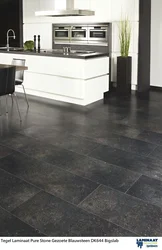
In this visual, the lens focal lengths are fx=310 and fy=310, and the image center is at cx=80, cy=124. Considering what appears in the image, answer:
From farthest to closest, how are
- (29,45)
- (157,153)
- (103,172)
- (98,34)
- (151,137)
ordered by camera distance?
1. (98,34)
2. (29,45)
3. (151,137)
4. (157,153)
5. (103,172)

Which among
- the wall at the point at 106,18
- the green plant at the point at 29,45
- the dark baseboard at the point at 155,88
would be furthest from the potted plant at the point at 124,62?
the green plant at the point at 29,45

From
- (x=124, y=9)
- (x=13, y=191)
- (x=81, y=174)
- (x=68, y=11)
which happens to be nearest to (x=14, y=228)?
(x=13, y=191)

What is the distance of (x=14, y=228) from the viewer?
2193 mm

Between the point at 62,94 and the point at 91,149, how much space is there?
2498 millimetres

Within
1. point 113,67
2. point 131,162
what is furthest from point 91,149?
point 113,67

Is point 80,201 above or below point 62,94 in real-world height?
below

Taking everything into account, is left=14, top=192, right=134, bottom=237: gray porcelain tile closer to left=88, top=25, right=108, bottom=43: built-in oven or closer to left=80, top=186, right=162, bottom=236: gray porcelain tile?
left=80, top=186, right=162, bottom=236: gray porcelain tile

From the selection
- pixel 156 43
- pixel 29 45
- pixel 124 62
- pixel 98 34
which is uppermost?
pixel 98 34

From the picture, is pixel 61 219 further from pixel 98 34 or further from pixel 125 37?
pixel 98 34

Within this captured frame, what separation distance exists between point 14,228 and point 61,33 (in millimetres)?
6470

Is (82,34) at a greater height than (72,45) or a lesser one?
greater

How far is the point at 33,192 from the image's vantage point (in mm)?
2711

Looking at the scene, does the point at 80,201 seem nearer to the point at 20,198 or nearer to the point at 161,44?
the point at 20,198

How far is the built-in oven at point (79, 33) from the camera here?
7.41 m
